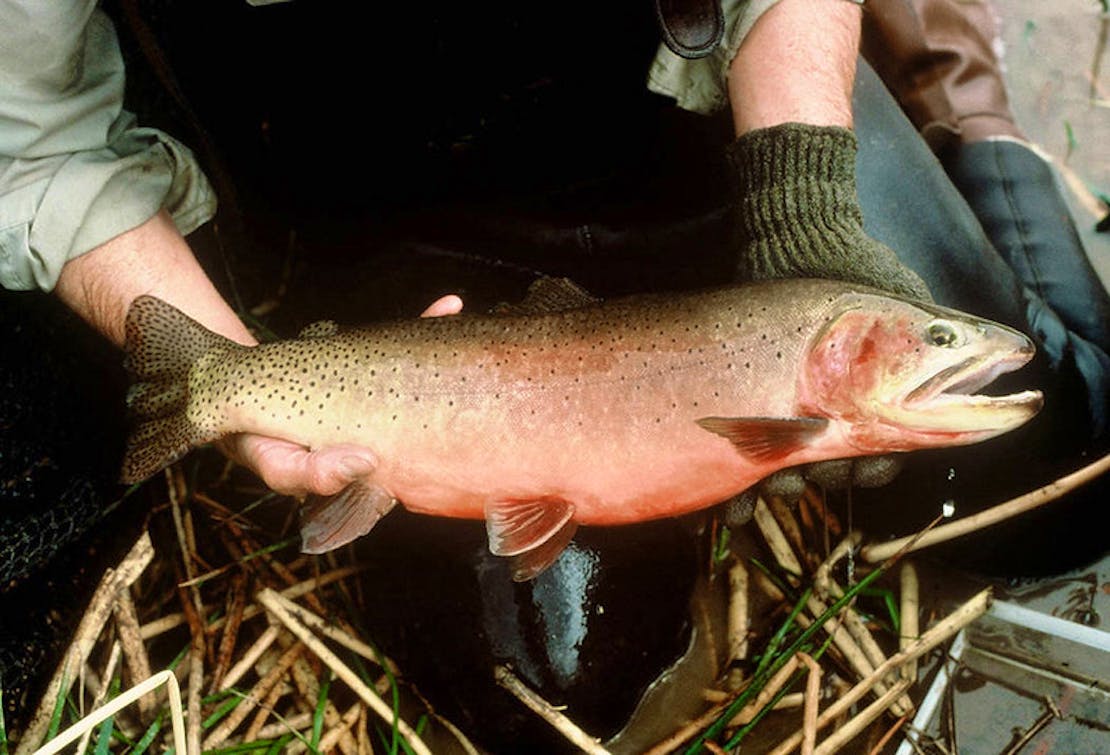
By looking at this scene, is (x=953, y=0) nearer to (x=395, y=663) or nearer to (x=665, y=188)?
(x=665, y=188)

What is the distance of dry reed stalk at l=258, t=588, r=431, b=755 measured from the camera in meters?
2.37

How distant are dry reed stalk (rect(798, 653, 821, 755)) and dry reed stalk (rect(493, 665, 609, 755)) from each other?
0.52 m

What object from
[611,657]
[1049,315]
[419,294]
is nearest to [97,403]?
[419,294]

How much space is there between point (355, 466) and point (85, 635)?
39.0 inches

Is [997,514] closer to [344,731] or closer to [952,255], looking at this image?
[952,255]

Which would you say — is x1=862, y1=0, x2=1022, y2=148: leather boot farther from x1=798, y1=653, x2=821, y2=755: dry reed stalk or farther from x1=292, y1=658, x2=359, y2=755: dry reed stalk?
x1=292, y1=658, x2=359, y2=755: dry reed stalk

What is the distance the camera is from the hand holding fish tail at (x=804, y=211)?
6.81 feet

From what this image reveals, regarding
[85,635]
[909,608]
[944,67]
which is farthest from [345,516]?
[944,67]

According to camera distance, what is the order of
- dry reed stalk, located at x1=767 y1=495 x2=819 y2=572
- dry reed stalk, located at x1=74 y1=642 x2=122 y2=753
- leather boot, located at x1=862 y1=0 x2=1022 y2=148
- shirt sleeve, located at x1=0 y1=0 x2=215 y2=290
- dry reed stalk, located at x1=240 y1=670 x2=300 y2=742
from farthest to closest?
1. leather boot, located at x1=862 y1=0 x2=1022 y2=148
2. dry reed stalk, located at x1=767 y1=495 x2=819 y2=572
3. dry reed stalk, located at x1=240 y1=670 x2=300 y2=742
4. dry reed stalk, located at x1=74 y1=642 x2=122 y2=753
5. shirt sleeve, located at x1=0 y1=0 x2=215 y2=290

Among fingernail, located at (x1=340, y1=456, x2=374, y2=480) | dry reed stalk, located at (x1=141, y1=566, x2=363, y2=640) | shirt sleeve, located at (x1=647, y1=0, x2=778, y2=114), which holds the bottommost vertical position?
dry reed stalk, located at (x1=141, y1=566, x2=363, y2=640)

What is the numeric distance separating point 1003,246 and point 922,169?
64 cm

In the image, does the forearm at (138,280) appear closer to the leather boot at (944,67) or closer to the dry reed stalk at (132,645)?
the dry reed stalk at (132,645)

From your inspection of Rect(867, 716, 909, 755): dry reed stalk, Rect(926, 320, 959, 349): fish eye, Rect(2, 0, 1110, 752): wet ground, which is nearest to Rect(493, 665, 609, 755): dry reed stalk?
Rect(2, 0, 1110, 752): wet ground

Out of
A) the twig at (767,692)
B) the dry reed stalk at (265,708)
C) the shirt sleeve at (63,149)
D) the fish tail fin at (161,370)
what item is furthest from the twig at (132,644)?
the twig at (767,692)
